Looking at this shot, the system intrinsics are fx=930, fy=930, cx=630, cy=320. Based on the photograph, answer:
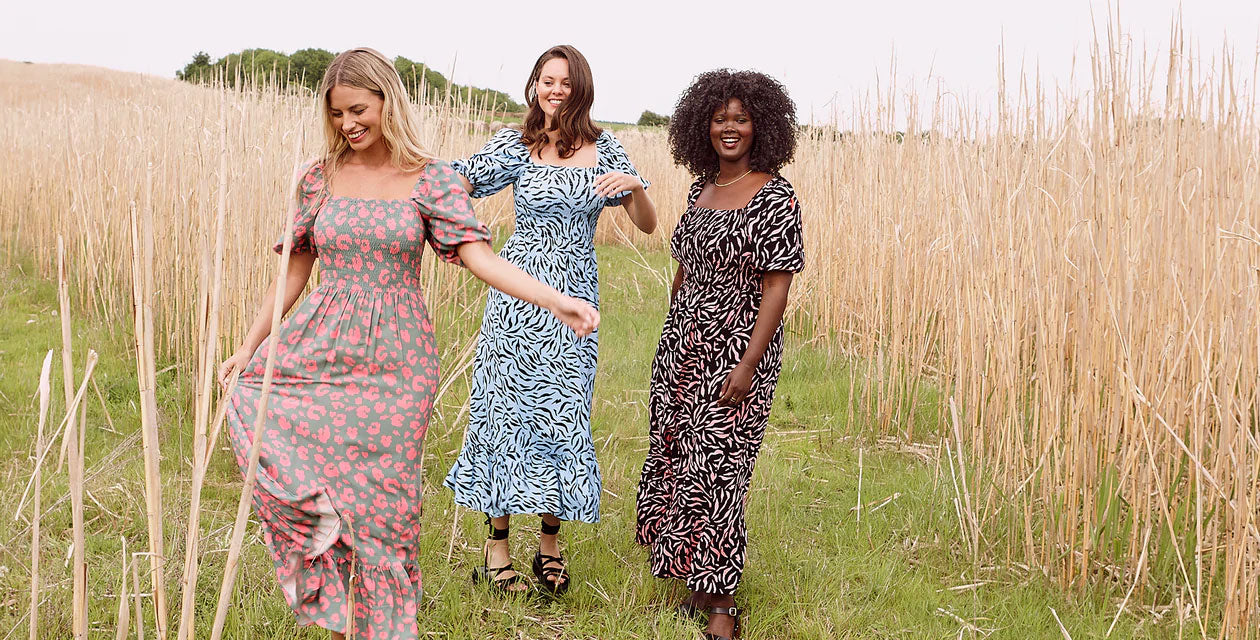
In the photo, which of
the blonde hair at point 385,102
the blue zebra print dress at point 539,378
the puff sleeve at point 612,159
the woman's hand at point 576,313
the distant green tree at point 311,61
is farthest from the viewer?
the distant green tree at point 311,61

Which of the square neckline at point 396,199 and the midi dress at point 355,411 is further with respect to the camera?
the square neckline at point 396,199

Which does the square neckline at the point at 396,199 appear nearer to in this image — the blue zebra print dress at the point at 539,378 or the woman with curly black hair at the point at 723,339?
the blue zebra print dress at the point at 539,378

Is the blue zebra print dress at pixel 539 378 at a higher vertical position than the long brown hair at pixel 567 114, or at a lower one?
lower

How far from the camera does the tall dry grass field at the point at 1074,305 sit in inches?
86.7

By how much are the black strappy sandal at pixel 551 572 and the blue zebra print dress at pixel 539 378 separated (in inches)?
6.4

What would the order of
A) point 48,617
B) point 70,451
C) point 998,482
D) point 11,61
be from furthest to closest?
point 11,61 → point 998,482 → point 48,617 → point 70,451

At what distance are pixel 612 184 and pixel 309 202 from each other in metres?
0.85

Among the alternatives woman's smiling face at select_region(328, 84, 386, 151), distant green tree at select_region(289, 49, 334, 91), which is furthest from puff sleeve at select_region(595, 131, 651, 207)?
distant green tree at select_region(289, 49, 334, 91)

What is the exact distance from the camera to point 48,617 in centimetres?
231

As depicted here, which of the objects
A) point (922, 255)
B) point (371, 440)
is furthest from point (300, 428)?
point (922, 255)

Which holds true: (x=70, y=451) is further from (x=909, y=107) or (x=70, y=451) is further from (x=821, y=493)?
(x=909, y=107)

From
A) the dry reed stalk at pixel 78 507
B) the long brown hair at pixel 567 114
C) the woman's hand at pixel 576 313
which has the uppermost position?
the long brown hair at pixel 567 114

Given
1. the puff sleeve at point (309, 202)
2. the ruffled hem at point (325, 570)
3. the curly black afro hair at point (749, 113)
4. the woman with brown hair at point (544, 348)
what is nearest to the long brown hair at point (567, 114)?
the woman with brown hair at point (544, 348)

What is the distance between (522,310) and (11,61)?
40.2 m
